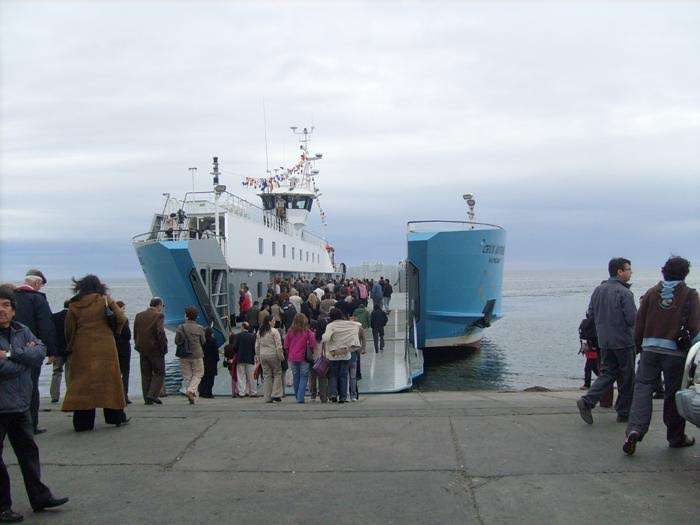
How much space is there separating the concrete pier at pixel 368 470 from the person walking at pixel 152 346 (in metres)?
1.76

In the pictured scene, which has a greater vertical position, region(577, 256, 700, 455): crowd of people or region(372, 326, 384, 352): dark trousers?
region(577, 256, 700, 455): crowd of people

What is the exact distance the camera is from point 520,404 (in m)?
8.94

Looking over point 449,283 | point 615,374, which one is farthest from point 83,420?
point 449,283

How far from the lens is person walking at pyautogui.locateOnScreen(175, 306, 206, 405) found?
10.3m

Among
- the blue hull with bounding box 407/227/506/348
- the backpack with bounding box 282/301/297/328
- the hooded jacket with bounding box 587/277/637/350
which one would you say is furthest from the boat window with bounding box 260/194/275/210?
the hooded jacket with bounding box 587/277/637/350

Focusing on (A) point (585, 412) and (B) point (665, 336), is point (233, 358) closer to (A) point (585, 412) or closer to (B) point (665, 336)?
(A) point (585, 412)

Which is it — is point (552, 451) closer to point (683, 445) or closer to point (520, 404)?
point (683, 445)

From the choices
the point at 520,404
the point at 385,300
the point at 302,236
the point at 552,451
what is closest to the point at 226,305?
the point at 385,300

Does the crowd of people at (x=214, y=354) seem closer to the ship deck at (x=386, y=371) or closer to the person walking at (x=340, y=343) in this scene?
the person walking at (x=340, y=343)

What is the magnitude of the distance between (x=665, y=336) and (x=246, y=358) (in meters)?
8.12

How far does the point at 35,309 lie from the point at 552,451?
5.15 meters

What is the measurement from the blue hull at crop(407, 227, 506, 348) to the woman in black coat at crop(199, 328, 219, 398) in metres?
11.0

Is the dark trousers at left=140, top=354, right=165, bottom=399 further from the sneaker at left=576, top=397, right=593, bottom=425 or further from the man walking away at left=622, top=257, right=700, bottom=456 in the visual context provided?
the man walking away at left=622, top=257, right=700, bottom=456

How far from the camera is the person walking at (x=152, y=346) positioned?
31.1 feet
